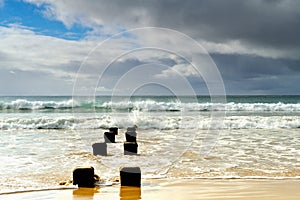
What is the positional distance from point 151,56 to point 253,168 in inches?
174

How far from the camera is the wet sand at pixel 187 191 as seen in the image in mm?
6004

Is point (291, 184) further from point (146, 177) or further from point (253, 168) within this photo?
point (146, 177)

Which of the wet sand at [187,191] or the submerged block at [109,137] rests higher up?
the submerged block at [109,137]

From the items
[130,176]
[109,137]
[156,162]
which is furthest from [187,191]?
[109,137]

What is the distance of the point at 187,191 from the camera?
637 cm

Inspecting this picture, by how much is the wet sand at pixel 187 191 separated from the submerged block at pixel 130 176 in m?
0.11

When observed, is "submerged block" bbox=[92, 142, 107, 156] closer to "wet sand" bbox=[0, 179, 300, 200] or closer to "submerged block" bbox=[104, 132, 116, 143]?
"submerged block" bbox=[104, 132, 116, 143]

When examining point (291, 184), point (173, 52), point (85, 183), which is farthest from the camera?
point (173, 52)

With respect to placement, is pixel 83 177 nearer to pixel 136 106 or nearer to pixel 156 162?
pixel 156 162

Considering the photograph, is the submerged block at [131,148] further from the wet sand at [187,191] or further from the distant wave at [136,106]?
the distant wave at [136,106]

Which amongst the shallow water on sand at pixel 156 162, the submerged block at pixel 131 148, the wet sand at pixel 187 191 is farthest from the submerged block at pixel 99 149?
the wet sand at pixel 187 191

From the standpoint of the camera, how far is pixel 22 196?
617 cm

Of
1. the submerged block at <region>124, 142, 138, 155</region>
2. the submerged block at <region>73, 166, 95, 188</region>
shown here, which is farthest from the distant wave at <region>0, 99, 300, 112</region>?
the submerged block at <region>73, 166, 95, 188</region>

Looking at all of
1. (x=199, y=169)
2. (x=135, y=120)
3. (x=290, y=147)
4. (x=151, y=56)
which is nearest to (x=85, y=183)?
(x=199, y=169)
